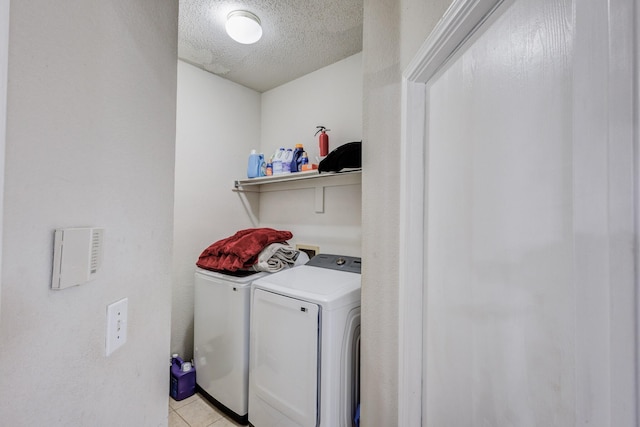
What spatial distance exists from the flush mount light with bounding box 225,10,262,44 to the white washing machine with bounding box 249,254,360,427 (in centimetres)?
155

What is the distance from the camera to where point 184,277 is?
2213 millimetres

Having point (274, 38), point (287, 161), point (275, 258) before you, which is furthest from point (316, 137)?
point (275, 258)

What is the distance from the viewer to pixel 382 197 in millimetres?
1196

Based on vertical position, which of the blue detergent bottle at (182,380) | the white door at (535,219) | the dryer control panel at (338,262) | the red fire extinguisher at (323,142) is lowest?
the blue detergent bottle at (182,380)

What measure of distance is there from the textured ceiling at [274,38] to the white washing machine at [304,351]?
1667mm

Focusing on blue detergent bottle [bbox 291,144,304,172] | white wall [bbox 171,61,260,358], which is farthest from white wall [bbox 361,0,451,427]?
white wall [bbox 171,61,260,358]

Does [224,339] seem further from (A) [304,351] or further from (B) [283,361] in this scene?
(A) [304,351]

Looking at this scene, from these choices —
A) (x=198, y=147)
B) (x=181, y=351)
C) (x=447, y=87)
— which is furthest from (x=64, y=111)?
(x=181, y=351)

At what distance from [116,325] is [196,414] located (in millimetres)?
1659

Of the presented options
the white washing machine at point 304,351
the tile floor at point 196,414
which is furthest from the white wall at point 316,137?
the tile floor at point 196,414

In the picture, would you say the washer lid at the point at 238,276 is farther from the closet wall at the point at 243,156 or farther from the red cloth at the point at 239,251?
the closet wall at the point at 243,156

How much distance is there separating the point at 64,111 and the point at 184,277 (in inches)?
77.3

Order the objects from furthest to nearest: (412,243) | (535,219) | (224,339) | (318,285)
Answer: (224,339)
(318,285)
(412,243)
(535,219)

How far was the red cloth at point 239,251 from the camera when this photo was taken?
1788 mm
